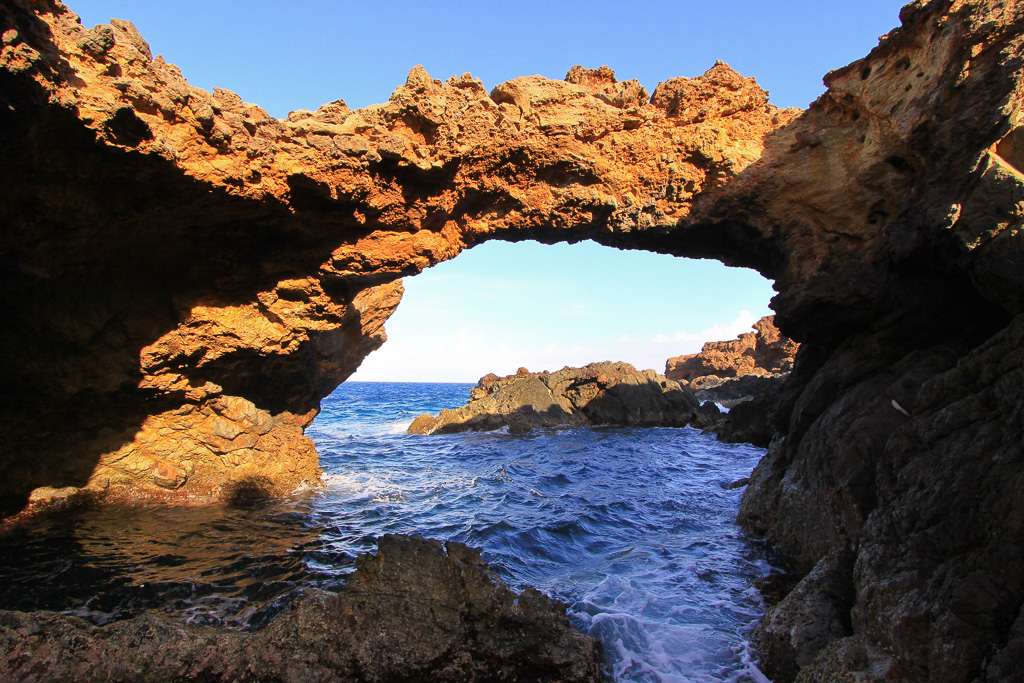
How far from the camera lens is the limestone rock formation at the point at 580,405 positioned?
84.3ft

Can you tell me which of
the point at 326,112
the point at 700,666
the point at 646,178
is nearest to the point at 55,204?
the point at 326,112

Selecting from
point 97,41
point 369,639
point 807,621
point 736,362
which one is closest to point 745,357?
point 736,362

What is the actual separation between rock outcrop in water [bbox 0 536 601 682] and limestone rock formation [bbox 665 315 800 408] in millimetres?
38757

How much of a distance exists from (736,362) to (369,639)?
56009mm

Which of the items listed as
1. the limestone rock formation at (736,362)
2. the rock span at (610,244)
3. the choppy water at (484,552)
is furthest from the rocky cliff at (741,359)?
the rock span at (610,244)

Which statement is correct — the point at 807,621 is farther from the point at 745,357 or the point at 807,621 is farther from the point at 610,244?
the point at 745,357

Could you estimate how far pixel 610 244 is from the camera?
962cm

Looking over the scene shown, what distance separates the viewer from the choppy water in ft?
17.9

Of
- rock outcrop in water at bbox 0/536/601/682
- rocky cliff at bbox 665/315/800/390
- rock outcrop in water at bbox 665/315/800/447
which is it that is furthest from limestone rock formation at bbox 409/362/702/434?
rocky cliff at bbox 665/315/800/390

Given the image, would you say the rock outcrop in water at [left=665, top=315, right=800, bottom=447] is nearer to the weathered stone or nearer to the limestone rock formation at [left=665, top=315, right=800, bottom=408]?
the limestone rock formation at [left=665, top=315, right=800, bottom=408]

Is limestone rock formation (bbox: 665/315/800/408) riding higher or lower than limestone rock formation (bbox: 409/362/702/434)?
higher

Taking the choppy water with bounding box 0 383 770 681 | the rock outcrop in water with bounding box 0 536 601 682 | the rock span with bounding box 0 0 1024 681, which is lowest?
the choppy water with bounding box 0 383 770 681

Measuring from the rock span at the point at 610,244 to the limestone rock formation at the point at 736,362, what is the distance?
114 feet

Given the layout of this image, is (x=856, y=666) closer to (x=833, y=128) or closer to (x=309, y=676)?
(x=309, y=676)
